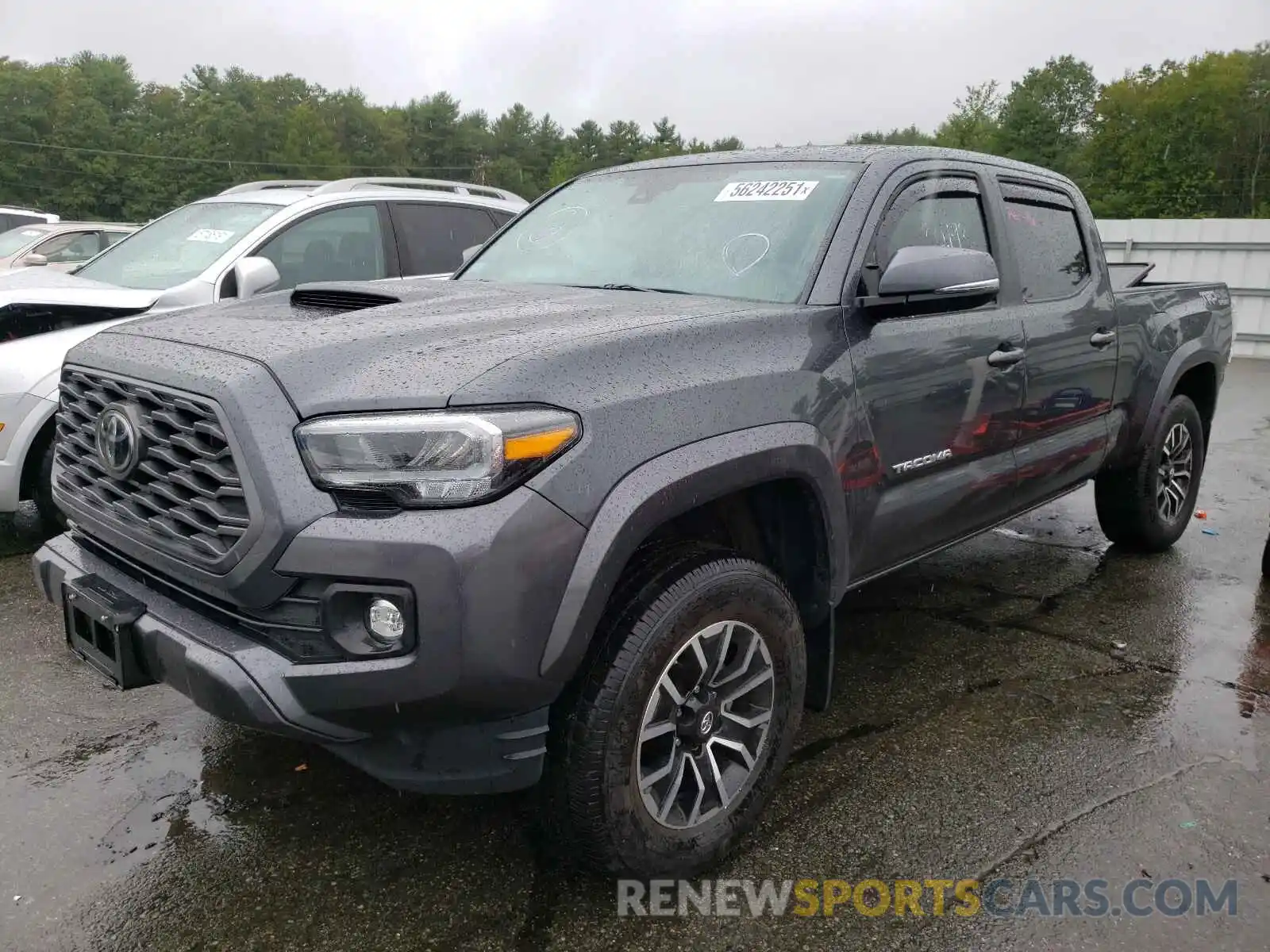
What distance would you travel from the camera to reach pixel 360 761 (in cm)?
215

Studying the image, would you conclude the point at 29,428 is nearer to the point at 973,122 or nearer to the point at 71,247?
the point at 71,247

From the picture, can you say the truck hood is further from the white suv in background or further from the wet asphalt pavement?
the white suv in background

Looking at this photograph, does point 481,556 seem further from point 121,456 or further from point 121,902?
point 121,902

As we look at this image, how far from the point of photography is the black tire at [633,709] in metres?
2.20

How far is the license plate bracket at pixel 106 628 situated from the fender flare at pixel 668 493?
0.97 m

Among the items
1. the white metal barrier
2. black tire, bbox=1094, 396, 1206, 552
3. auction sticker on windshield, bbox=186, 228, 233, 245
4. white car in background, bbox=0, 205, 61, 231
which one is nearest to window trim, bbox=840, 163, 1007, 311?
black tire, bbox=1094, 396, 1206, 552

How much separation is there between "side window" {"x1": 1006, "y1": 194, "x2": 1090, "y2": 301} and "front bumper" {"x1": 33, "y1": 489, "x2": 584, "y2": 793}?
256cm

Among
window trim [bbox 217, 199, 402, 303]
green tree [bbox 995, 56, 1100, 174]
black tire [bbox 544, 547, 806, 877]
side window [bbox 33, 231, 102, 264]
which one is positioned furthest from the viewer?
green tree [bbox 995, 56, 1100, 174]

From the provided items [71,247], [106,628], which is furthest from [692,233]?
[71,247]

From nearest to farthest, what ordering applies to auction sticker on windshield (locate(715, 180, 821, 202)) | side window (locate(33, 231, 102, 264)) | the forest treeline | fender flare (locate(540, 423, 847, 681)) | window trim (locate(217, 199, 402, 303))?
fender flare (locate(540, 423, 847, 681))
auction sticker on windshield (locate(715, 180, 821, 202))
window trim (locate(217, 199, 402, 303))
side window (locate(33, 231, 102, 264))
the forest treeline

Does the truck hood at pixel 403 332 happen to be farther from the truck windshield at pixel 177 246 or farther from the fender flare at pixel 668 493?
the truck windshield at pixel 177 246

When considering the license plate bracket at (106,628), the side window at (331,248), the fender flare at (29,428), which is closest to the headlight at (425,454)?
the license plate bracket at (106,628)

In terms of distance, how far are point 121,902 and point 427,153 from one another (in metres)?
94.2

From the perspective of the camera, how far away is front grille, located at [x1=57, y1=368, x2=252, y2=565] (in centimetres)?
208
